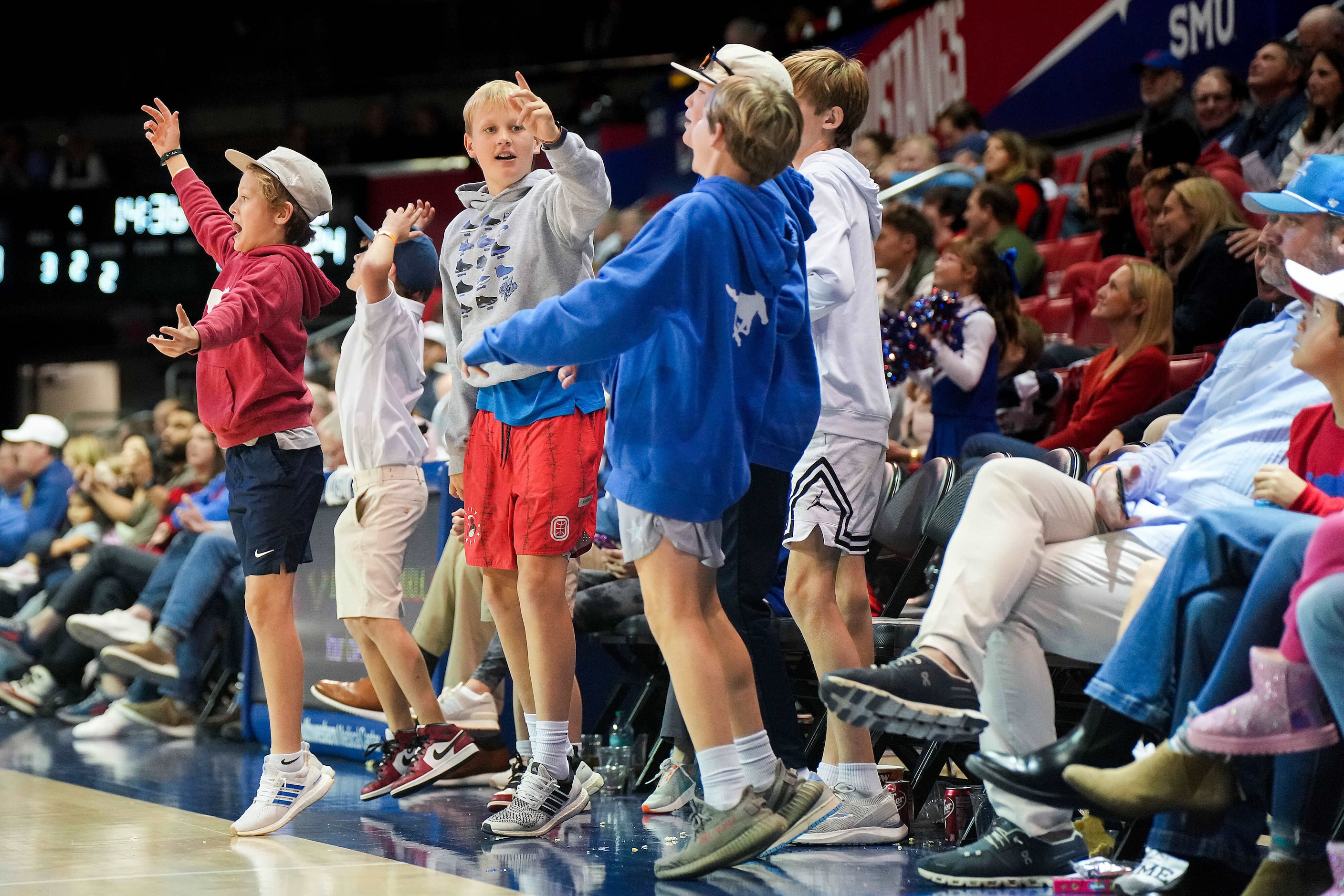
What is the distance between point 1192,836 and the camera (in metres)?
2.63

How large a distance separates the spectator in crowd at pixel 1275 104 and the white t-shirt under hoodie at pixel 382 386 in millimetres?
4227

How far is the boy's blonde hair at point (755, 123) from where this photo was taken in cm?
309

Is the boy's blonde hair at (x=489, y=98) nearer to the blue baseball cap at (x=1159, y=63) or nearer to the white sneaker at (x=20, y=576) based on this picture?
the blue baseball cap at (x=1159, y=63)

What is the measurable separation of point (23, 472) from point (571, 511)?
21.8 ft

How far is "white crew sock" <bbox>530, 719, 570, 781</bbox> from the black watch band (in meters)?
1.45

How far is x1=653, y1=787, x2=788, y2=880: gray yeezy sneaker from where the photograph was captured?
118 inches

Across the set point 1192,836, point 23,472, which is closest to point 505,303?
point 1192,836

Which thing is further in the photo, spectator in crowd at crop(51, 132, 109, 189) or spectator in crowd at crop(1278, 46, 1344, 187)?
spectator in crowd at crop(51, 132, 109, 189)

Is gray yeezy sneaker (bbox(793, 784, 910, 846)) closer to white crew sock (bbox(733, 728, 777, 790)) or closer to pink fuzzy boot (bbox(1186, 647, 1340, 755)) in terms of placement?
white crew sock (bbox(733, 728, 777, 790))

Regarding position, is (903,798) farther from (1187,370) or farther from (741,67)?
(1187,370)

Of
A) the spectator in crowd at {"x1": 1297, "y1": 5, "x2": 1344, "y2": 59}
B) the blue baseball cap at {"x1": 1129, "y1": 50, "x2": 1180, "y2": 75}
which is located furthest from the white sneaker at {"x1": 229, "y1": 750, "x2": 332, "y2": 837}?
the blue baseball cap at {"x1": 1129, "y1": 50, "x2": 1180, "y2": 75}

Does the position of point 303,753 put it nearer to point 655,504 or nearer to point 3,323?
point 655,504

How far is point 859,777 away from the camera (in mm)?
3672

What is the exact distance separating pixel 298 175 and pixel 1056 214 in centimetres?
557
